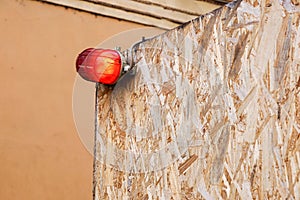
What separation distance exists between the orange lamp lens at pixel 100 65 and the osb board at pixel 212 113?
6 cm

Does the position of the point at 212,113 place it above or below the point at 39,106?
below

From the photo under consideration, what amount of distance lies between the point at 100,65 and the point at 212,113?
2.09 ft

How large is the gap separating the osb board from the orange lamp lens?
0.06m

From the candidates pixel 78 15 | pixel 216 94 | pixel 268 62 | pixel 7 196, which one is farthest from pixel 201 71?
pixel 78 15

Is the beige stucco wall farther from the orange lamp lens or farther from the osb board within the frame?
the orange lamp lens

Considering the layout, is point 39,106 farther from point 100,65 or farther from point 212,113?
point 212,113

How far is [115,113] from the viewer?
7.54ft

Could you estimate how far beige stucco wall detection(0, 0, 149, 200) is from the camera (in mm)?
3939

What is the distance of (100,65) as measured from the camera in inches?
87.1

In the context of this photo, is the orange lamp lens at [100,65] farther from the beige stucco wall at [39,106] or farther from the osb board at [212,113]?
the beige stucco wall at [39,106]

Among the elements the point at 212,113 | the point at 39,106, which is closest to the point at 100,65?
the point at 212,113

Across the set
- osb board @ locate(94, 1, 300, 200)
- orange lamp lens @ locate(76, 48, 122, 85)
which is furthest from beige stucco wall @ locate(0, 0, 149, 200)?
orange lamp lens @ locate(76, 48, 122, 85)

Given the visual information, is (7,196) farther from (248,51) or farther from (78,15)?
(248,51)

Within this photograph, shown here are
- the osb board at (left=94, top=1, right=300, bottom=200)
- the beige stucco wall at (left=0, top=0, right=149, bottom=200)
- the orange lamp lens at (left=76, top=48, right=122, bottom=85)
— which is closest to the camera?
the osb board at (left=94, top=1, right=300, bottom=200)
